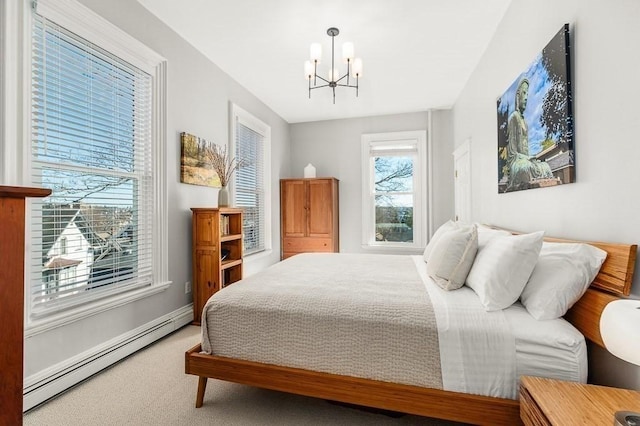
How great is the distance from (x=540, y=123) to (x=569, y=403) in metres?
1.55

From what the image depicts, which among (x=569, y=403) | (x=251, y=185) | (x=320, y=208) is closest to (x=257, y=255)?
(x=251, y=185)

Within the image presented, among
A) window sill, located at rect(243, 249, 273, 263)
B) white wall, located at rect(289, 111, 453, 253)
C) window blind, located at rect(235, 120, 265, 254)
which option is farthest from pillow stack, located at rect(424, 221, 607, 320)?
white wall, located at rect(289, 111, 453, 253)

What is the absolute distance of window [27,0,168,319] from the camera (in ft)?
5.88

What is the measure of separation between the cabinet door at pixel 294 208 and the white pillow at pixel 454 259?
3168 mm

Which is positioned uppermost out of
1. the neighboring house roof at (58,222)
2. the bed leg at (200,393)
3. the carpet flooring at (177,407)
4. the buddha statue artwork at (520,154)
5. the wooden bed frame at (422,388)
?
the buddha statue artwork at (520,154)

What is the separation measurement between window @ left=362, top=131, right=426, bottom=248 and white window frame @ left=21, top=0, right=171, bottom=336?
3.31 m

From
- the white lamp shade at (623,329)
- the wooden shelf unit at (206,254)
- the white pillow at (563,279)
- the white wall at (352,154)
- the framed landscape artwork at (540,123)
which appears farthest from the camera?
the white wall at (352,154)

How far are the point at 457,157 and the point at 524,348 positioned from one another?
11.4 ft

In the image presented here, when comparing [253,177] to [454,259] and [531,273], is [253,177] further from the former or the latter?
[531,273]

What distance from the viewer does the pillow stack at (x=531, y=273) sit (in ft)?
4.39

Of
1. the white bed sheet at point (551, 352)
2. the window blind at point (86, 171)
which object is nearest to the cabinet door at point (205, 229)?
the window blind at point (86, 171)

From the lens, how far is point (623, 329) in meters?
0.70

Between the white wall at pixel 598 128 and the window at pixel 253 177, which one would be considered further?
the window at pixel 253 177

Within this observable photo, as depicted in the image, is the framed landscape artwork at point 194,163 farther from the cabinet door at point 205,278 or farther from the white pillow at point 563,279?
the white pillow at point 563,279
